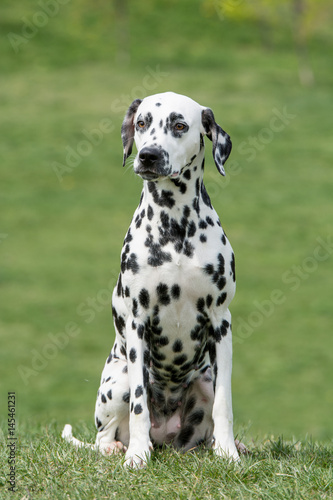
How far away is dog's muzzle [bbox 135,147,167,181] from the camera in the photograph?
16.9 ft

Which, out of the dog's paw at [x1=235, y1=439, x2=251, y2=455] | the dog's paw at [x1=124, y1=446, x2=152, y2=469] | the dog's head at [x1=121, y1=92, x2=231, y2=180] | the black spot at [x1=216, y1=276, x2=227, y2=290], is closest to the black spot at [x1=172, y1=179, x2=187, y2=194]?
the dog's head at [x1=121, y1=92, x2=231, y2=180]

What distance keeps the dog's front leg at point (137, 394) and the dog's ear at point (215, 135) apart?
1309mm

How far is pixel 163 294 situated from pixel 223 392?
822 millimetres

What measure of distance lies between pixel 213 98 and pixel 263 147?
130 inches

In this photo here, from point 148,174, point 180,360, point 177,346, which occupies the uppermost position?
point 148,174

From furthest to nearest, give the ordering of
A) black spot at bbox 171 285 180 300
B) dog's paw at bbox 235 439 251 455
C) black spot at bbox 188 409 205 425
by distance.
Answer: black spot at bbox 188 409 205 425 → dog's paw at bbox 235 439 251 455 → black spot at bbox 171 285 180 300

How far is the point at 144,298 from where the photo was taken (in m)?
5.48

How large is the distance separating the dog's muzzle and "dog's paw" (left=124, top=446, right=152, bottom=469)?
187cm

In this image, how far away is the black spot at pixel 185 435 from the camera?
6.00 meters

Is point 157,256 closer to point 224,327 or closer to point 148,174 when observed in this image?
point 148,174

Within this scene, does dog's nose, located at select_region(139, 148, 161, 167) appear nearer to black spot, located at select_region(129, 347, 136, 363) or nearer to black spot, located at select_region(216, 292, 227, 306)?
black spot, located at select_region(216, 292, 227, 306)

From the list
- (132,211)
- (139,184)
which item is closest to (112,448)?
(132,211)

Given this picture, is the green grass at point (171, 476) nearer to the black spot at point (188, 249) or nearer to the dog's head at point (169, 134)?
the black spot at point (188, 249)

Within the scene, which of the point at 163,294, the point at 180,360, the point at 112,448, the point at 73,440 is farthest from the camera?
the point at 73,440
